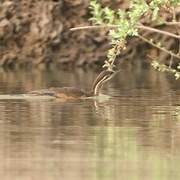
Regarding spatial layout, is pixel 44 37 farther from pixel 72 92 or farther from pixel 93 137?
pixel 93 137

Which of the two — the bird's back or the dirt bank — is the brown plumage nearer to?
the bird's back

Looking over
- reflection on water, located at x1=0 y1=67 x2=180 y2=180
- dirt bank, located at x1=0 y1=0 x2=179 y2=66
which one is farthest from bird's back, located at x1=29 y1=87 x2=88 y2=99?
dirt bank, located at x1=0 y1=0 x2=179 y2=66

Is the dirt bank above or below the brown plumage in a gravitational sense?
above

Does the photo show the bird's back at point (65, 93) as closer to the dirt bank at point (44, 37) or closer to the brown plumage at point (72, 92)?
the brown plumage at point (72, 92)

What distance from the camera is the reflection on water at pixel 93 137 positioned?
8961 mm

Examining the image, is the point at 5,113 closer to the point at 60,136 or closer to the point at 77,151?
the point at 60,136

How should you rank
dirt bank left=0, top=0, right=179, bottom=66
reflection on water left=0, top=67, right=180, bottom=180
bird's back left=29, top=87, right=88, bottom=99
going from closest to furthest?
reflection on water left=0, top=67, right=180, bottom=180 < bird's back left=29, top=87, right=88, bottom=99 < dirt bank left=0, top=0, right=179, bottom=66

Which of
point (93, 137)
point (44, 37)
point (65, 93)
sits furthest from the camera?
point (44, 37)

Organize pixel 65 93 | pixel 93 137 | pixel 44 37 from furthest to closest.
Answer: pixel 44 37
pixel 65 93
pixel 93 137

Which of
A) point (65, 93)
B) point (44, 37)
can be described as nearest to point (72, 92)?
point (65, 93)

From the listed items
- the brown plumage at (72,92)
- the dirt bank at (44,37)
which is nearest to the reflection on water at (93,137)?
the brown plumage at (72,92)

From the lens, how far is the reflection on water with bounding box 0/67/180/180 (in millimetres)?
8961

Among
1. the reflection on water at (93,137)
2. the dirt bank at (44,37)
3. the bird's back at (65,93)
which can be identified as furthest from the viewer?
the dirt bank at (44,37)

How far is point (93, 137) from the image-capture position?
11.1 metres
